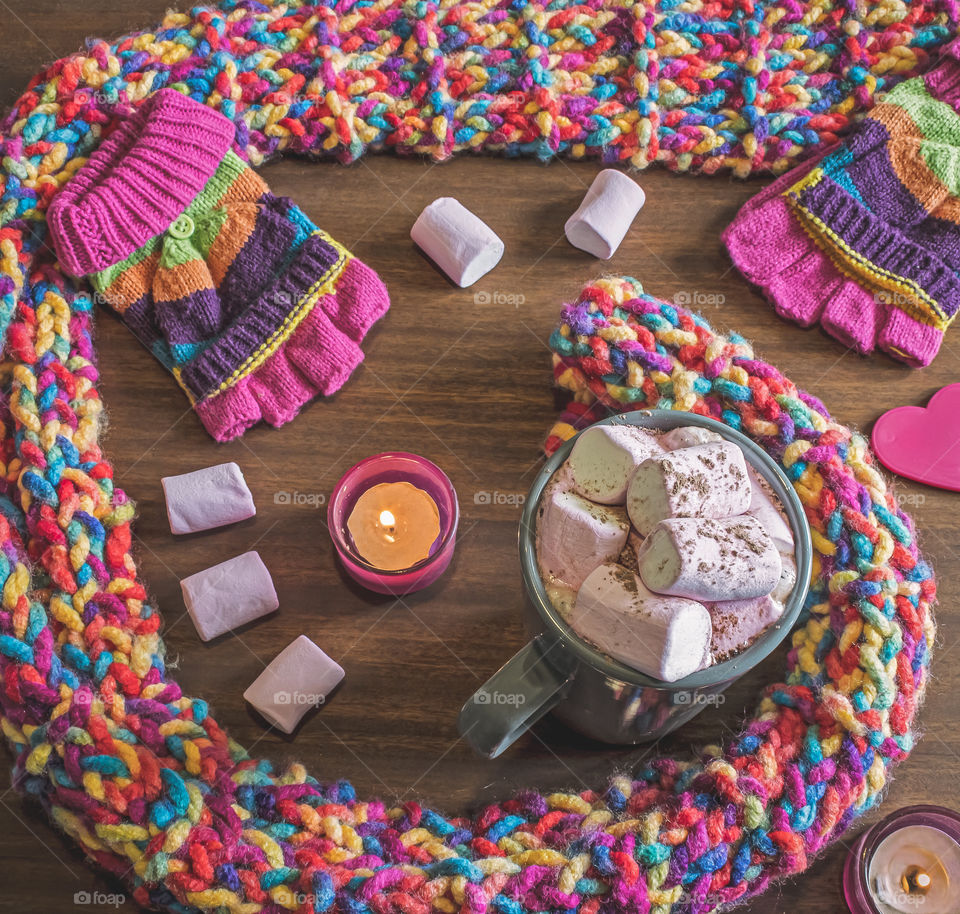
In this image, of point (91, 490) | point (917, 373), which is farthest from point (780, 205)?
point (91, 490)

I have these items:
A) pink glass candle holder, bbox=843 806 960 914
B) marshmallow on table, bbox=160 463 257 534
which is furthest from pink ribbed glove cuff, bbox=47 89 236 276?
pink glass candle holder, bbox=843 806 960 914

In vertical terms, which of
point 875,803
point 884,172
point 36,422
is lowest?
point 875,803

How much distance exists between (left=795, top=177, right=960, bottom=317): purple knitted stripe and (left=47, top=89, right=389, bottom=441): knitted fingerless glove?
1.46 feet

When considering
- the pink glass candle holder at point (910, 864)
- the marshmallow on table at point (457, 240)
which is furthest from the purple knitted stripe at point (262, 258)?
the pink glass candle holder at point (910, 864)

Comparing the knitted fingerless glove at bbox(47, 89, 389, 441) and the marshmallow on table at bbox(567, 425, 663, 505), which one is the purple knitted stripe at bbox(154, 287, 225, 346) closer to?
the knitted fingerless glove at bbox(47, 89, 389, 441)

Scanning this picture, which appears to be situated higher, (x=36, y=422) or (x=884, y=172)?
(x=884, y=172)

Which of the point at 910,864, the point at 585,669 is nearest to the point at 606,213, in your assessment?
the point at 585,669

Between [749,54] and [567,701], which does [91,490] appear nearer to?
[567,701]

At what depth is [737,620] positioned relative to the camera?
629 mm

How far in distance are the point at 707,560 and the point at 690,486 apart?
0.17 ft

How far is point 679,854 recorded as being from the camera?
0.73 m

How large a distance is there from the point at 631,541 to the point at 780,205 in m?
0.48

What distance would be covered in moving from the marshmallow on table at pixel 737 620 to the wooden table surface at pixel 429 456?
8.9 inches

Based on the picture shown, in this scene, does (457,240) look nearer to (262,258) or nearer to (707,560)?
(262,258)
